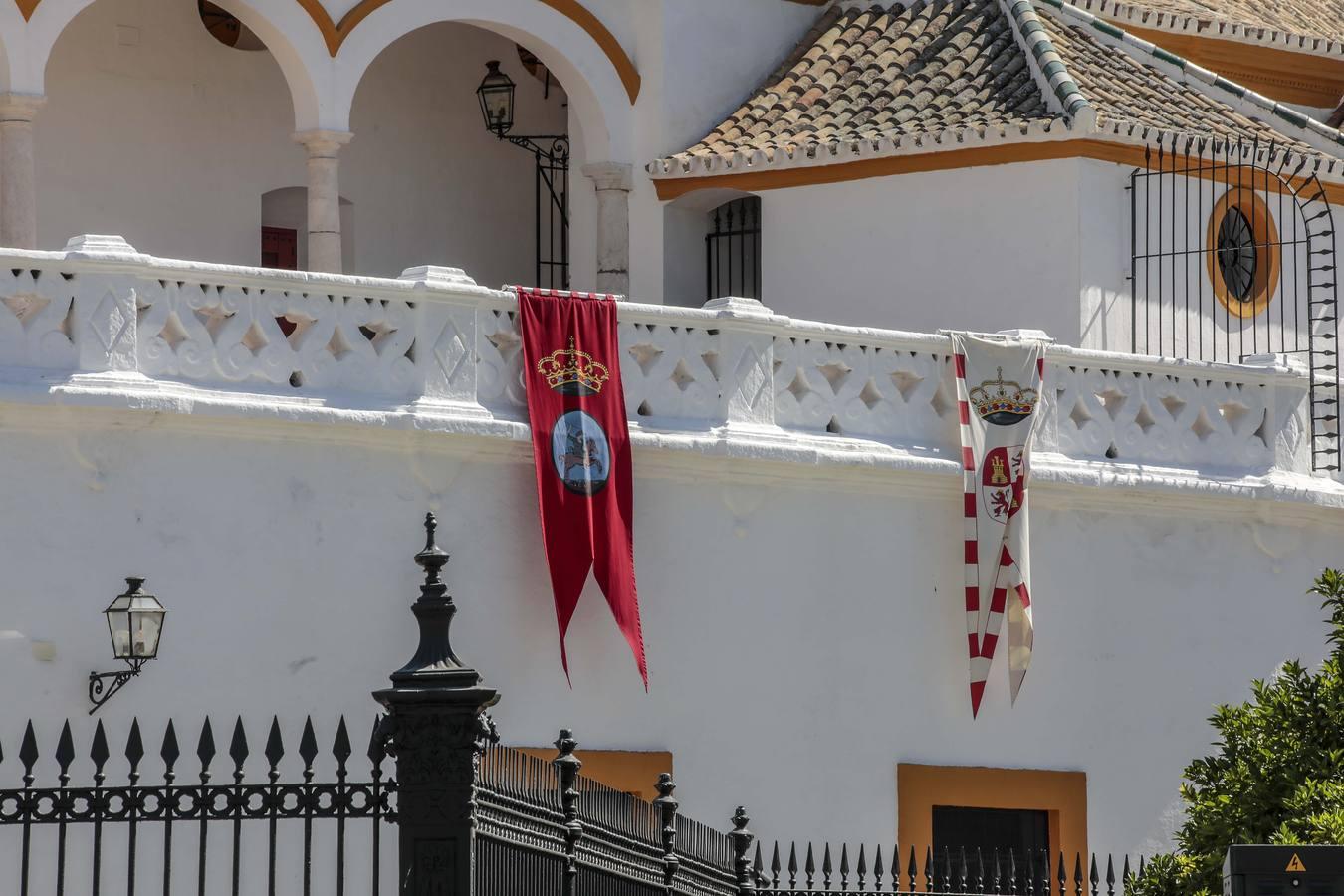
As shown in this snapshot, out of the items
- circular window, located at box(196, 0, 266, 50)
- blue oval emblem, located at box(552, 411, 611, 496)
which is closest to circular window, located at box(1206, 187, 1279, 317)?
blue oval emblem, located at box(552, 411, 611, 496)

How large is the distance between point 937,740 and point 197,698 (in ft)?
15.6

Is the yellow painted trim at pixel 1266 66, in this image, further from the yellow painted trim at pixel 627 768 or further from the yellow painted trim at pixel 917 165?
the yellow painted trim at pixel 627 768

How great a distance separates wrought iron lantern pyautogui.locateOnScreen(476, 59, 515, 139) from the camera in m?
21.1

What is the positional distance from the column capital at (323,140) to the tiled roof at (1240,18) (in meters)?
6.49

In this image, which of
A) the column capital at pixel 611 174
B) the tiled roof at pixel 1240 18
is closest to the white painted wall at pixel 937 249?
the column capital at pixel 611 174

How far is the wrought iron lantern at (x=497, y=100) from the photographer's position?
69.4 feet

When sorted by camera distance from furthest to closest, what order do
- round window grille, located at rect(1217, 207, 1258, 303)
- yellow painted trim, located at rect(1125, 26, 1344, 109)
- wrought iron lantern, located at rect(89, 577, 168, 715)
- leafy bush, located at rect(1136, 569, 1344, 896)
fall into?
1. yellow painted trim, located at rect(1125, 26, 1344, 109)
2. round window grille, located at rect(1217, 207, 1258, 303)
3. wrought iron lantern, located at rect(89, 577, 168, 715)
4. leafy bush, located at rect(1136, 569, 1344, 896)

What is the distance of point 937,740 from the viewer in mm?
15609

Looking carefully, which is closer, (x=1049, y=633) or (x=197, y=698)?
(x=197, y=698)

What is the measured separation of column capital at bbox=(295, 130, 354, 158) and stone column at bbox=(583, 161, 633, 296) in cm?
225

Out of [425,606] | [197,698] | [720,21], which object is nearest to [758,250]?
[720,21]

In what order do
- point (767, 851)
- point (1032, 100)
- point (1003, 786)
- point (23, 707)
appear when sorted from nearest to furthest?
point (23, 707) < point (767, 851) < point (1003, 786) < point (1032, 100)

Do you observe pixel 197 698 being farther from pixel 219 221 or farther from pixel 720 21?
pixel 720 21

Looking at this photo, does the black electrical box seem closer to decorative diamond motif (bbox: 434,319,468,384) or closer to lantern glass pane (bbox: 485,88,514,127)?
decorative diamond motif (bbox: 434,319,468,384)
